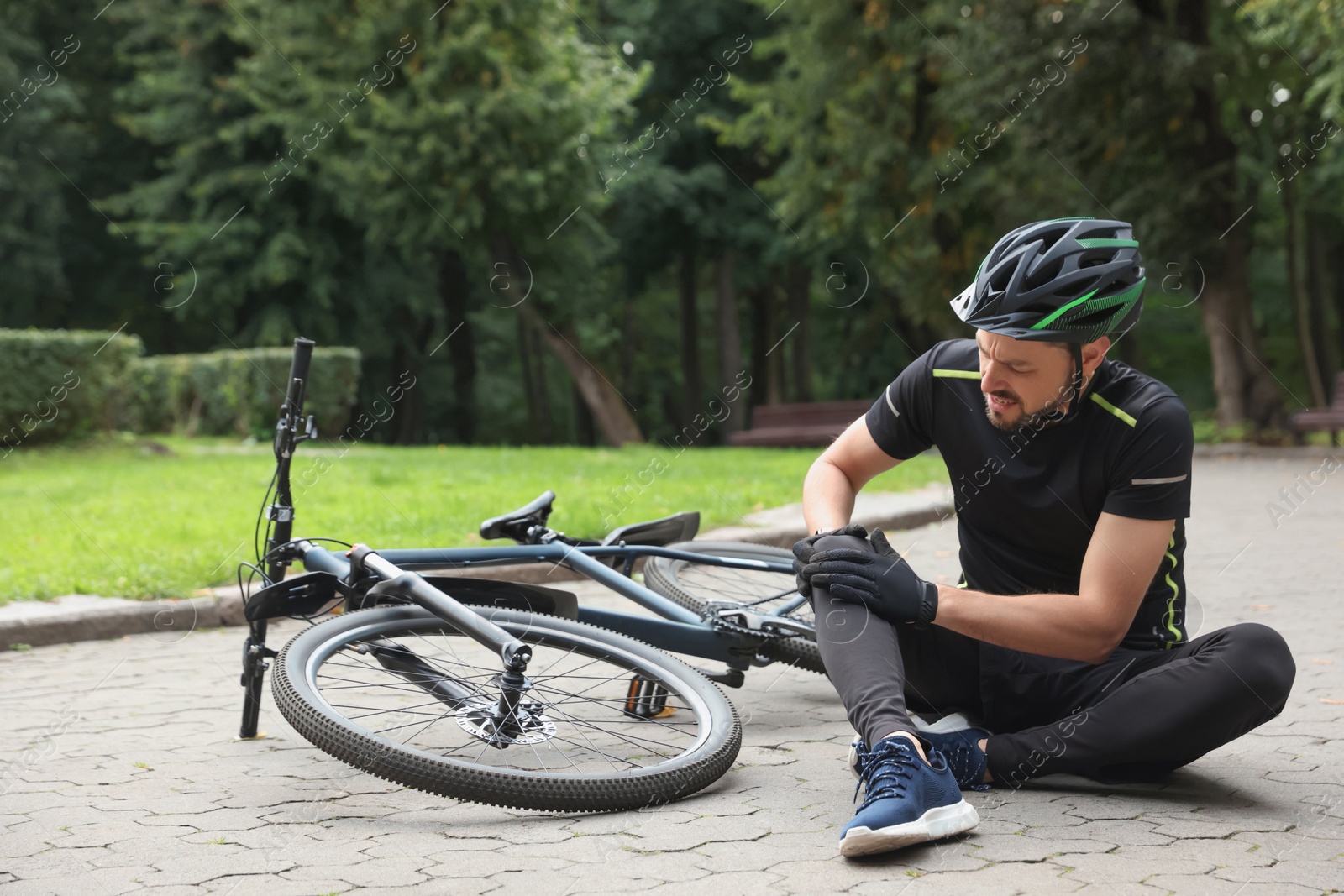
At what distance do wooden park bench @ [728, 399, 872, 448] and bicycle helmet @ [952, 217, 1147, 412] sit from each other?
53.3ft

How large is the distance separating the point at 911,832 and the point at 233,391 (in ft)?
60.6

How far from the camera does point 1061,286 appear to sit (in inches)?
133

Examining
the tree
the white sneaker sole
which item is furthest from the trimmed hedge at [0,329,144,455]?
the white sneaker sole

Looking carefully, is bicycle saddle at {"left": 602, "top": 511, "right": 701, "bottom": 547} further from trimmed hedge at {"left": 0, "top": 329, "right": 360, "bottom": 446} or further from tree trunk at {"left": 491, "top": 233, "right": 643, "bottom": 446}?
tree trunk at {"left": 491, "top": 233, "right": 643, "bottom": 446}

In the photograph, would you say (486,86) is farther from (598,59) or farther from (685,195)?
(685,195)

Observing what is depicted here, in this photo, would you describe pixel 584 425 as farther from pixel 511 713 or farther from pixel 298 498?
pixel 511 713

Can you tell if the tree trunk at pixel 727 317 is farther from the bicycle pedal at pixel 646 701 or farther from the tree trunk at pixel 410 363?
the bicycle pedal at pixel 646 701

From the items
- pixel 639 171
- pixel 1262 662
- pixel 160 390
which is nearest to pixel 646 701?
pixel 1262 662

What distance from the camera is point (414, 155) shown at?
2070cm

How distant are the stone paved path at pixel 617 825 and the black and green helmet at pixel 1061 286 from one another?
125 centimetres

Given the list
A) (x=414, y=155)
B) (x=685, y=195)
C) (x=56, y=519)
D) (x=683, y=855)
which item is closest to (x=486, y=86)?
(x=414, y=155)

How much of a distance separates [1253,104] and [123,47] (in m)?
23.3

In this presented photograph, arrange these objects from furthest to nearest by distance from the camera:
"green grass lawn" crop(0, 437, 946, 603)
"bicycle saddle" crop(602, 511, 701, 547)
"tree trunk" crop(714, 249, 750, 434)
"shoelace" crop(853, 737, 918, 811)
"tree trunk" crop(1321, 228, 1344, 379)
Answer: "tree trunk" crop(1321, 228, 1344, 379)
"tree trunk" crop(714, 249, 750, 434)
"green grass lawn" crop(0, 437, 946, 603)
"bicycle saddle" crop(602, 511, 701, 547)
"shoelace" crop(853, 737, 918, 811)

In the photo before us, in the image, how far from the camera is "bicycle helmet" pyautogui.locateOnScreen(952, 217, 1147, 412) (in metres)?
3.37
